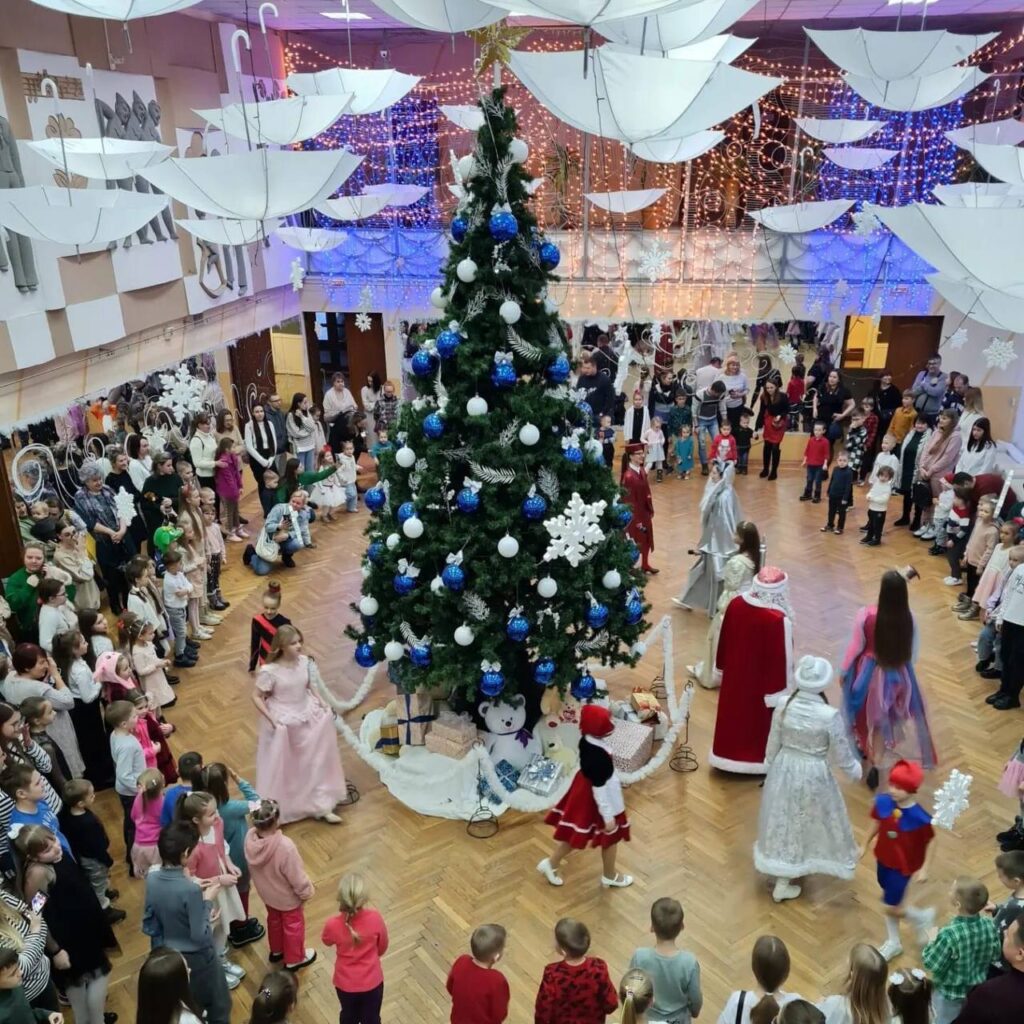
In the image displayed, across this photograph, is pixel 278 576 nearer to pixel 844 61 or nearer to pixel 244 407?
pixel 244 407

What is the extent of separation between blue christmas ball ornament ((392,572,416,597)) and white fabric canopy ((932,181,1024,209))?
4.09m

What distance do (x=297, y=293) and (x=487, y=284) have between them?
951cm

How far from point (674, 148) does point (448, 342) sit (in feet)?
8.44

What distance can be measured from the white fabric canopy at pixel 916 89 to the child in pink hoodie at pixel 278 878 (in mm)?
6164

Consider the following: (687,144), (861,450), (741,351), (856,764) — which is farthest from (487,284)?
(741,351)

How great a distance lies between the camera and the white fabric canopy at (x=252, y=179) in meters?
3.73

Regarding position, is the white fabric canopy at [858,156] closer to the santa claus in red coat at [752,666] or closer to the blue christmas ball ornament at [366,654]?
the santa claus in red coat at [752,666]

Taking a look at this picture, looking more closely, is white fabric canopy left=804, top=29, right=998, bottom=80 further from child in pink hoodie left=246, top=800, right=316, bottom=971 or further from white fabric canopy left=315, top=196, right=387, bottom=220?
child in pink hoodie left=246, top=800, right=316, bottom=971

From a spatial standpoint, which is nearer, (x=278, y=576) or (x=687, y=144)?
(x=687, y=144)

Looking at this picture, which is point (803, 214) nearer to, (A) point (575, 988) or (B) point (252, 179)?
(B) point (252, 179)

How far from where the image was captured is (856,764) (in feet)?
16.8

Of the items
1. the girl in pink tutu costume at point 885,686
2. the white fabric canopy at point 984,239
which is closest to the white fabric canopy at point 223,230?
the white fabric canopy at point 984,239

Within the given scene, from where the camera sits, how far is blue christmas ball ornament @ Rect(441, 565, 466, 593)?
16.1 feet

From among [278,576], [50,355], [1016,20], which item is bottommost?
[278,576]
